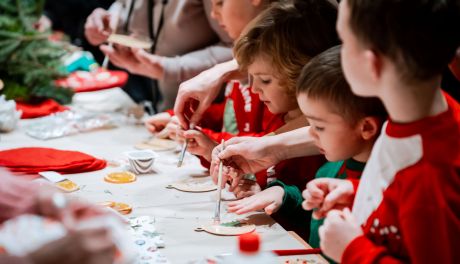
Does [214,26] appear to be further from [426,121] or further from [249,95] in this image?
[426,121]

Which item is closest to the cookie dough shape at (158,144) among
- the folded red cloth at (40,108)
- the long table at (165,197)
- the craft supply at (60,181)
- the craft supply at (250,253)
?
the long table at (165,197)

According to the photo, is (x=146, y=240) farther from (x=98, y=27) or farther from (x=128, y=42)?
(x=98, y=27)

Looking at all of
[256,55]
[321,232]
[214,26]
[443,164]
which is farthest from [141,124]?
[443,164]

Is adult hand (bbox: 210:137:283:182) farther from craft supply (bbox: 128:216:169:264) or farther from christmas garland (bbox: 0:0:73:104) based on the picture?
christmas garland (bbox: 0:0:73:104)

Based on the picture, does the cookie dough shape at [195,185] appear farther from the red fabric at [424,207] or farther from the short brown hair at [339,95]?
the red fabric at [424,207]

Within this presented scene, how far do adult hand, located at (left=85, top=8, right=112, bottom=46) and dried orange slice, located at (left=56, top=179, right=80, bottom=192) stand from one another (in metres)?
1.23

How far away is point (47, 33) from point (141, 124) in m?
0.61

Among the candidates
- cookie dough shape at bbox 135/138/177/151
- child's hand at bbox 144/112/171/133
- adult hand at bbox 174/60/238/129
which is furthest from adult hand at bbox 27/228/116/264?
child's hand at bbox 144/112/171/133

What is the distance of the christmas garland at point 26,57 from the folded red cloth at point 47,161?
71 cm

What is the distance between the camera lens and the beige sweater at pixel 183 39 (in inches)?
99.6

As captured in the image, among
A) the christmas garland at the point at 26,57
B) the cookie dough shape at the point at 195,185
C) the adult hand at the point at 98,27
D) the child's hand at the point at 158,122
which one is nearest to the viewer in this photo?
the cookie dough shape at the point at 195,185

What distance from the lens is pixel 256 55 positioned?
171 cm

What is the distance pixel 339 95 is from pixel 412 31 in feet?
1.13

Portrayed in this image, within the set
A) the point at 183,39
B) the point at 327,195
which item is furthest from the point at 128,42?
the point at 327,195
